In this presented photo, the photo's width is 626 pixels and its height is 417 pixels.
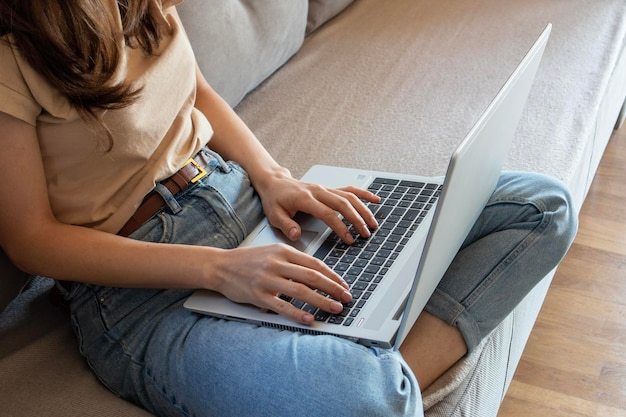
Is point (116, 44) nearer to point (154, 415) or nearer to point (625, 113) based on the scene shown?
point (154, 415)

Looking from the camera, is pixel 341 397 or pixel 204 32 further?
pixel 204 32

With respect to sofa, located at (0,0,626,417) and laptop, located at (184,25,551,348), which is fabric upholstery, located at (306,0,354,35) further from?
laptop, located at (184,25,551,348)

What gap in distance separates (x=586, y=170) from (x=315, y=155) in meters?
0.59

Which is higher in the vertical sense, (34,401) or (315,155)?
(34,401)

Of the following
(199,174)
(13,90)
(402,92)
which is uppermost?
(13,90)

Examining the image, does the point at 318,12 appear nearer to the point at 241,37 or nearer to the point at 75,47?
the point at 241,37

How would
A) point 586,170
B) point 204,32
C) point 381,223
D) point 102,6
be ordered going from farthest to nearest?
point 586,170, point 204,32, point 381,223, point 102,6

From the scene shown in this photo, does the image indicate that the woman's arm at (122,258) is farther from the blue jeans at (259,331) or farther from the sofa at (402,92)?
the sofa at (402,92)

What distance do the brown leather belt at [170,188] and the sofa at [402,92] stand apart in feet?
0.66

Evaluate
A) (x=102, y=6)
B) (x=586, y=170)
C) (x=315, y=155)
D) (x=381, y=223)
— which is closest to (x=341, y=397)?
(x=381, y=223)

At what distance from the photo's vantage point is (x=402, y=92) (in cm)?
168

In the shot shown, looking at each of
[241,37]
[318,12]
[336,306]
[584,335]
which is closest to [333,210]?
[336,306]

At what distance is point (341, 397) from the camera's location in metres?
0.79

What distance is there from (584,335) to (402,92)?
653 millimetres
